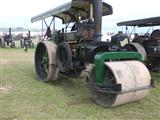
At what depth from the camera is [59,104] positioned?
573 centimetres

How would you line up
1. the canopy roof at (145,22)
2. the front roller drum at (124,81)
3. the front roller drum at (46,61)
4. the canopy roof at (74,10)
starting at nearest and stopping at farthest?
the front roller drum at (124,81)
the canopy roof at (74,10)
the front roller drum at (46,61)
the canopy roof at (145,22)

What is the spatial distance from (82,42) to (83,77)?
1.45 m

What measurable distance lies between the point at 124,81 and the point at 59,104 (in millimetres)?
1306

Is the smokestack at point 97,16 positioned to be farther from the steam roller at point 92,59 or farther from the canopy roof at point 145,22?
the canopy roof at point 145,22

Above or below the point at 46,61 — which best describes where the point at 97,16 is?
above

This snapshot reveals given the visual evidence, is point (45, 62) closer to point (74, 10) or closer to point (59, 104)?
point (74, 10)

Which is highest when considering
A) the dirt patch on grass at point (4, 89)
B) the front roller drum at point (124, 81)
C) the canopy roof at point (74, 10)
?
the canopy roof at point (74, 10)

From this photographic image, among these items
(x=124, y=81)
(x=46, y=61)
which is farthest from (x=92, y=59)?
(x=46, y=61)

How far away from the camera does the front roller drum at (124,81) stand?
517 cm

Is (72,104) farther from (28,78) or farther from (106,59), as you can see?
(28,78)

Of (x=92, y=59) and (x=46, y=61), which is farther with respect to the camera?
(x=46, y=61)

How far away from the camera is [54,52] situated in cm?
755

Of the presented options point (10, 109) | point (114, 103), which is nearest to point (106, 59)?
point (114, 103)

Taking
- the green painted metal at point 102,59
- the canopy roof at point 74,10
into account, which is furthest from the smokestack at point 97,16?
the green painted metal at point 102,59
